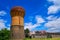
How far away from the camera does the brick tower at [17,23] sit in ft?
62.8

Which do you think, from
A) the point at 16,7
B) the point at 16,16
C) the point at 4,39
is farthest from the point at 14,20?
the point at 4,39

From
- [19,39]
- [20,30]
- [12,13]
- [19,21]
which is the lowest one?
[19,39]

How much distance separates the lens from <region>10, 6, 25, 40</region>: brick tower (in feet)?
62.8

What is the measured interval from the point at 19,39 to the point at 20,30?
49.8 inches

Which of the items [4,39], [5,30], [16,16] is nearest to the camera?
[16,16]

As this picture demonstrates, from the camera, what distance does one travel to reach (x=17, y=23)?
19.2 metres

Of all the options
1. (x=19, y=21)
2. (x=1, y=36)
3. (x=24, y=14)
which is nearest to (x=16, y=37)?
(x=19, y=21)

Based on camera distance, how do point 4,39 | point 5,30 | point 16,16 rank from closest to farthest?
point 16,16 → point 4,39 → point 5,30

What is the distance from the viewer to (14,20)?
1928 centimetres

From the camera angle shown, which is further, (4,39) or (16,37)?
(4,39)

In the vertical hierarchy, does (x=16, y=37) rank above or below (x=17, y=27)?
below

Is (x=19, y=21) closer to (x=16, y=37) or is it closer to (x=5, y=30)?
(x=16, y=37)

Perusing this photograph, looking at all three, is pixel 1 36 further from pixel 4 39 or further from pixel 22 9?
pixel 22 9

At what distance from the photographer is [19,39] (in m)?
19.3
